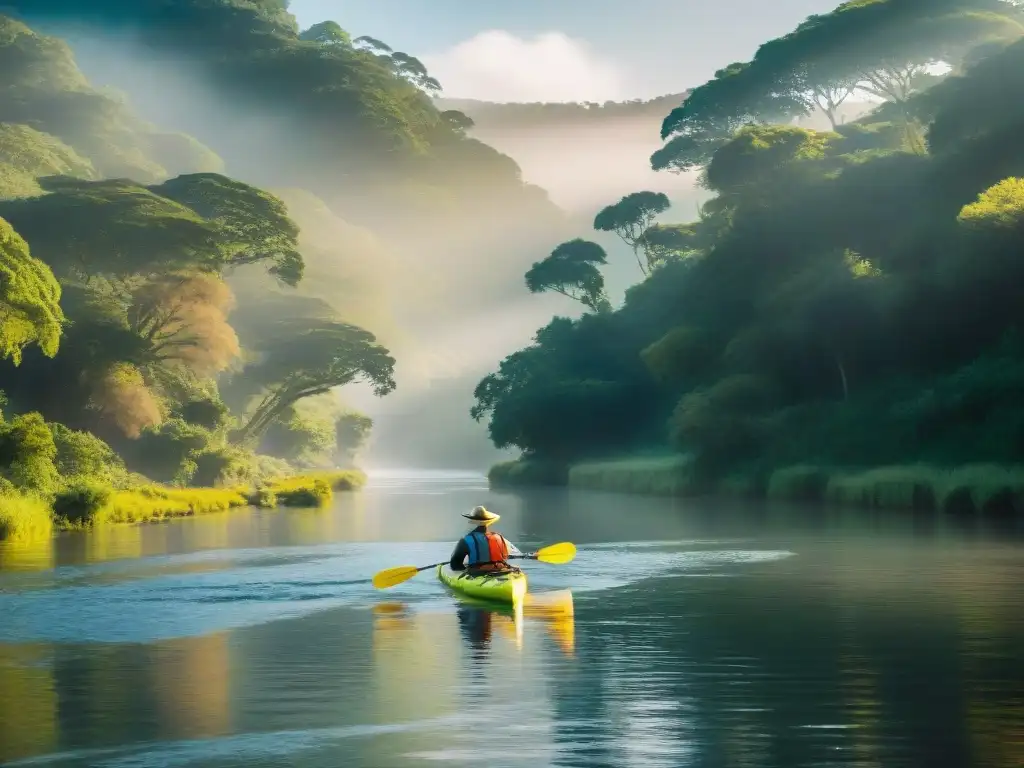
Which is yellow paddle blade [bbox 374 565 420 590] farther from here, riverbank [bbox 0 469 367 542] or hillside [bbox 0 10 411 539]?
hillside [bbox 0 10 411 539]

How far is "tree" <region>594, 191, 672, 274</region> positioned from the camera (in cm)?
10681

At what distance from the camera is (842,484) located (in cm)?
5650

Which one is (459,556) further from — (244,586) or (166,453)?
(166,453)

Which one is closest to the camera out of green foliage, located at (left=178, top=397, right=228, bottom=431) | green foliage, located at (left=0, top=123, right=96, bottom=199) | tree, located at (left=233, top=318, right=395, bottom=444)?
green foliage, located at (left=178, top=397, right=228, bottom=431)

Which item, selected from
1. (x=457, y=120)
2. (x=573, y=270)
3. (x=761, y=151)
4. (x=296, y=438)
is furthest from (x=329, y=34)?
(x=761, y=151)

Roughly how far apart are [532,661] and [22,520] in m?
27.5

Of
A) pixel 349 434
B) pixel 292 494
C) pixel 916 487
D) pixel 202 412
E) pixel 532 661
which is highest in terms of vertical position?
pixel 349 434

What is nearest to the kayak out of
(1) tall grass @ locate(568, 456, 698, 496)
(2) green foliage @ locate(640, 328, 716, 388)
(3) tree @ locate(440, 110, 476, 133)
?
(1) tall grass @ locate(568, 456, 698, 496)

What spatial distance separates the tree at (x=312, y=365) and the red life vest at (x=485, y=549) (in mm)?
60028

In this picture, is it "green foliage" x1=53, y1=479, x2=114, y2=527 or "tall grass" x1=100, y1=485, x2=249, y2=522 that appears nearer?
"green foliage" x1=53, y1=479, x2=114, y2=527

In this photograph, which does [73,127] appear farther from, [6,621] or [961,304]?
[6,621]

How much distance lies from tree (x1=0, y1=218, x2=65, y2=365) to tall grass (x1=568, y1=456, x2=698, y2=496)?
109 ft

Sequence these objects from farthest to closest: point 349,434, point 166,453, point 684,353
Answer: point 349,434 < point 684,353 < point 166,453

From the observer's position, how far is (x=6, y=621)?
70.9 ft
